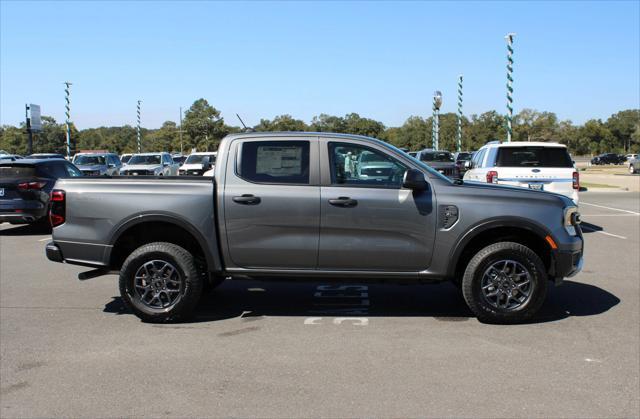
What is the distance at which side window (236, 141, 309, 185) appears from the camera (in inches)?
237

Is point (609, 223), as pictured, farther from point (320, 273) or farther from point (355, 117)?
point (355, 117)

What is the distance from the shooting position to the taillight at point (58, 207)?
6.11 m

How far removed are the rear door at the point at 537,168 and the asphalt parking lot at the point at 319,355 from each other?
14.7 feet

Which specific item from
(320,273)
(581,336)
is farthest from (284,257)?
(581,336)

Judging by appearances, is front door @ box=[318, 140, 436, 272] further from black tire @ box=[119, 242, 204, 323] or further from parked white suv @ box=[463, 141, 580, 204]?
parked white suv @ box=[463, 141, 580, 204]

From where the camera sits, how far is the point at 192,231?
19.5 ft

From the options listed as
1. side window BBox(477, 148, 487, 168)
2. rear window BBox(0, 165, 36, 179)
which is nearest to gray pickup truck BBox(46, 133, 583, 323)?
side window BBox(477, 148, 487, 168)

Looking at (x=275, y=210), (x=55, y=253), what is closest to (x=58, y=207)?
(x=55, y=253)

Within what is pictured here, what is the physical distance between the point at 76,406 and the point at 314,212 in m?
2.79

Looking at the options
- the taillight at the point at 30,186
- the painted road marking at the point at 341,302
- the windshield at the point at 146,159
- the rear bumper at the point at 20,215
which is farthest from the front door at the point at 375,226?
the windshield at the point at 146,159

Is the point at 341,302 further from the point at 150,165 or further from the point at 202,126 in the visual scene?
the point at 202,126

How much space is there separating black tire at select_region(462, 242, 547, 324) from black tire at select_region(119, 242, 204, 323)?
9.11 ft

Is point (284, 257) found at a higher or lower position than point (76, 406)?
higher

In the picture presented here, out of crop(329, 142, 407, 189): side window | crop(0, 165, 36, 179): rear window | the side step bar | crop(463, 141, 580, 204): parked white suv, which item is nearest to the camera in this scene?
crop(329, 142, 407, 189): side window
